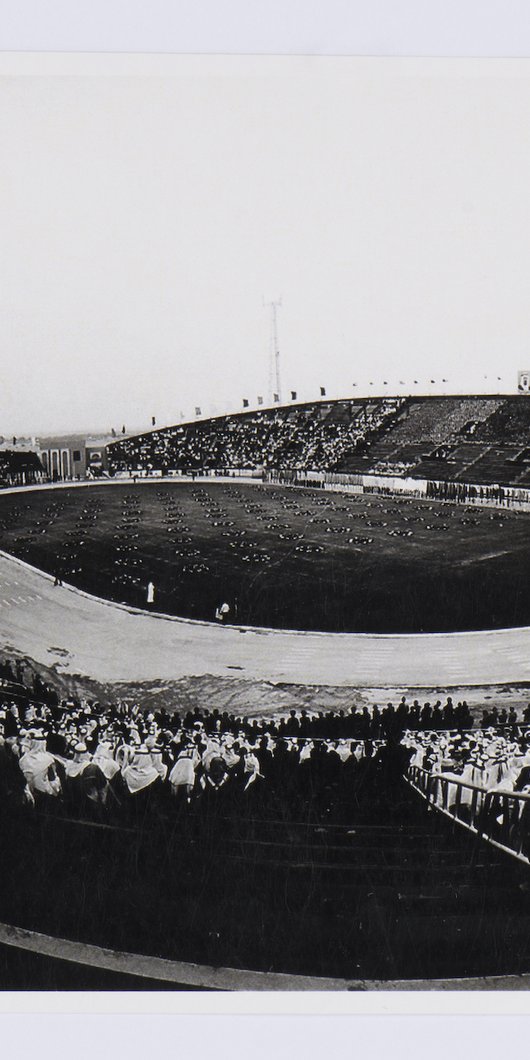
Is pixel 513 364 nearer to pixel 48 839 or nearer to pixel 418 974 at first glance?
pixel 418 974

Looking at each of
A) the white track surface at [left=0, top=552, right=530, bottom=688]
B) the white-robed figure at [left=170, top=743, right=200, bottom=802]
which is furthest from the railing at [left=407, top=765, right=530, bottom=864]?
the white-robed figure at [left=170, top=743, right=200, bottom=802]

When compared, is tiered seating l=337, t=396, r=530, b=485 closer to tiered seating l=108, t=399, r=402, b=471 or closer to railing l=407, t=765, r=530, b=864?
tiered seating l=108, t=399, r=402, b=471

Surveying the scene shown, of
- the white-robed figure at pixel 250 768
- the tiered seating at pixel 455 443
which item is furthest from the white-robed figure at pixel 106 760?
the tiered seating at pixel 455 443

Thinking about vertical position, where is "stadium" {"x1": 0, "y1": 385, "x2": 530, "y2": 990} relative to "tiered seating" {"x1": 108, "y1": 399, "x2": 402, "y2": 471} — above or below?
below

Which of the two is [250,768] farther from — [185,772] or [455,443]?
[455,443]

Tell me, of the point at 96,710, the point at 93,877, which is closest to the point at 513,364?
the point at 96,710

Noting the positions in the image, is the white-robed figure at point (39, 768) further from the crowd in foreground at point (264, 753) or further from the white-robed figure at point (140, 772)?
the white-robed figure at point (140, 772)

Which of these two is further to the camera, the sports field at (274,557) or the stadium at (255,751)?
the sports field at (274,557)
